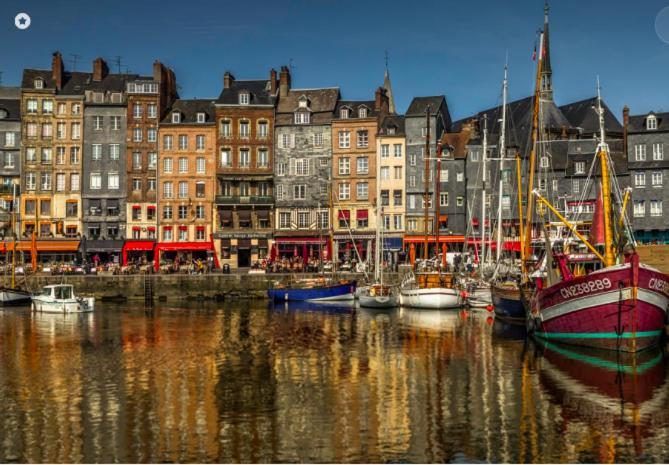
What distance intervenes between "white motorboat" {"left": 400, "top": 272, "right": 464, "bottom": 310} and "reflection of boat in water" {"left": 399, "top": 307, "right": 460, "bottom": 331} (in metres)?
0.54

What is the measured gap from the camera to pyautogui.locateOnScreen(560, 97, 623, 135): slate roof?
90.2 meters

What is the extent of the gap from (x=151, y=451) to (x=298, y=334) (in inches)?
936

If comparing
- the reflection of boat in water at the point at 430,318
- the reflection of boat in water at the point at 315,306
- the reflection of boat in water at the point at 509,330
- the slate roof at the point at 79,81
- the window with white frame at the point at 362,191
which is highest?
the slate roof at the point at 79,81

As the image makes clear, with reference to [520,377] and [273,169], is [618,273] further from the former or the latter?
[273,169]

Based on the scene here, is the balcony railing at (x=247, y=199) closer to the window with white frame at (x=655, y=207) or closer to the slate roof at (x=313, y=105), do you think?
the slate roof at (x=313, y=105)

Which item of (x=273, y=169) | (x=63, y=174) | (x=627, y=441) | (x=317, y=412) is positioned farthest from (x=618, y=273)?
(x=63, y=174)

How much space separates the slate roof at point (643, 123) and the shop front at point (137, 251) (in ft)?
168

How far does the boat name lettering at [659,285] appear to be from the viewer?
32666mm

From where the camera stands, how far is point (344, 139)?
84.2 metres

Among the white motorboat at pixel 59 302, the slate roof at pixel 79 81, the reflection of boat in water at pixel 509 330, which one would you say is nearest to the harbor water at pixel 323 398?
the reflection of boat in water at pixel 509 330

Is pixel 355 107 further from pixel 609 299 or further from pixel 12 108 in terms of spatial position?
pixel 609 299

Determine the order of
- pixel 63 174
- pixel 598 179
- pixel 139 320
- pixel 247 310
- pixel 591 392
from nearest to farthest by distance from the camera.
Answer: pixel 591 392, pixel 139 320, pixel 247 310, pixel 598 179, pixel 63 174

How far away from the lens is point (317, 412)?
24.3 metres

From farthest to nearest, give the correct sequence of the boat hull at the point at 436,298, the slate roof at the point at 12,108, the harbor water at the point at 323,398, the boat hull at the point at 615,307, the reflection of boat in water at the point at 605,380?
the slate roof at the point at 12,108, the boat hull at the point at 436,298, the boat hull at the point at 615,307, the reflection of boat in water at the point at 605,380, the harbor water at the point at 323,398
